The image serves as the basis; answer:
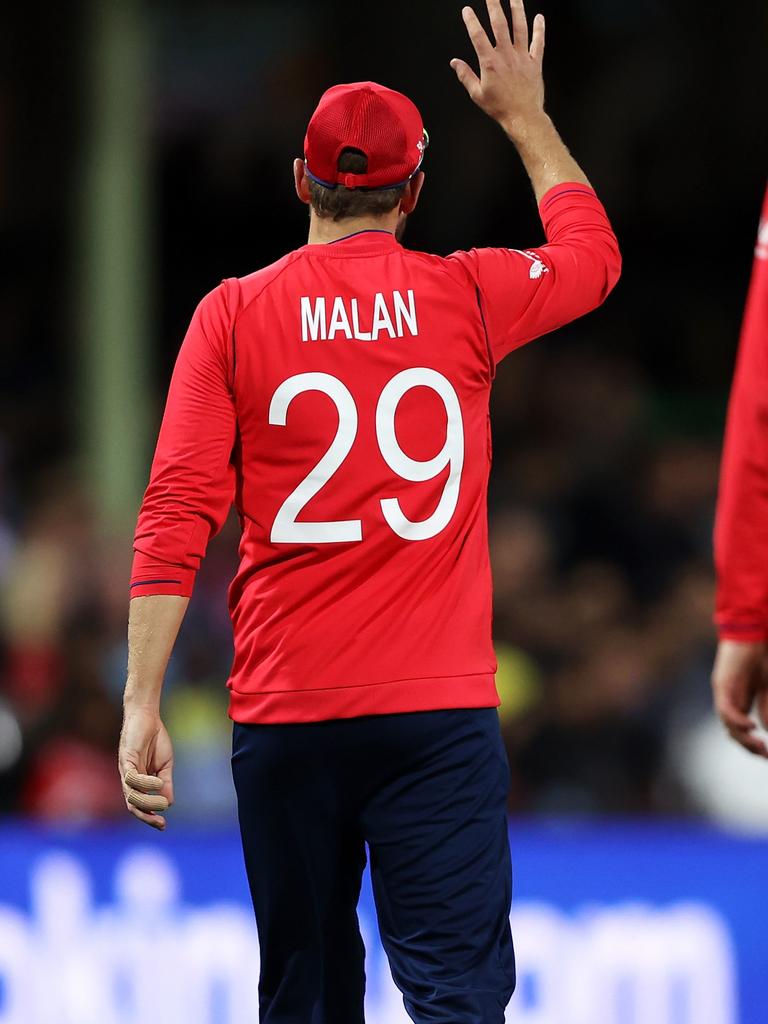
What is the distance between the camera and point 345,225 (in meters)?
3.13

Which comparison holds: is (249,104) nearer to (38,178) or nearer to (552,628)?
(38,178)

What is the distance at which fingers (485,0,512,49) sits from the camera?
10.9 ft

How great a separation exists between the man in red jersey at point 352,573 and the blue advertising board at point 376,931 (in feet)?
6.54

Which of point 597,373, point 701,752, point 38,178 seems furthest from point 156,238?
point 701,752

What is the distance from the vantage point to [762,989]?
494 cm

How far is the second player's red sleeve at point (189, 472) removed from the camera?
119 inches

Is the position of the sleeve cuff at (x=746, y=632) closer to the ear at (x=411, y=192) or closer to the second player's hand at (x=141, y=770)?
the ear at (x=411, y=192)

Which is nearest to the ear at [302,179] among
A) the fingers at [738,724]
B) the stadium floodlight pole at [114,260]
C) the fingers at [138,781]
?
the fingers at [138,781]

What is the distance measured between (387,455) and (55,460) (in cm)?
674

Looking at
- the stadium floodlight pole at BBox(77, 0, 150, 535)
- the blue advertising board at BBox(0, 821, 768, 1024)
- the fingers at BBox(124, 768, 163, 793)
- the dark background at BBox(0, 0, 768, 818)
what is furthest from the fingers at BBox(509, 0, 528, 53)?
the stadium floodlight pole at BBox(77, 0, 150, 535)

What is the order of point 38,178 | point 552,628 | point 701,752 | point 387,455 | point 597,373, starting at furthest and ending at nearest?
point 38,178, point 597,373, point 552,628, point 701,752, point 387,455

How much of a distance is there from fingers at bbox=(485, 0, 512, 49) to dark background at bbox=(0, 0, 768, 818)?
3.36 meters

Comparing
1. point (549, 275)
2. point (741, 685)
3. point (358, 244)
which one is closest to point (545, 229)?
point (549, 275)

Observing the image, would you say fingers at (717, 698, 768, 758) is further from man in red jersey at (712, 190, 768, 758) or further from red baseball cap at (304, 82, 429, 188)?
red baseball cap at (304, 82, 429, 188)
